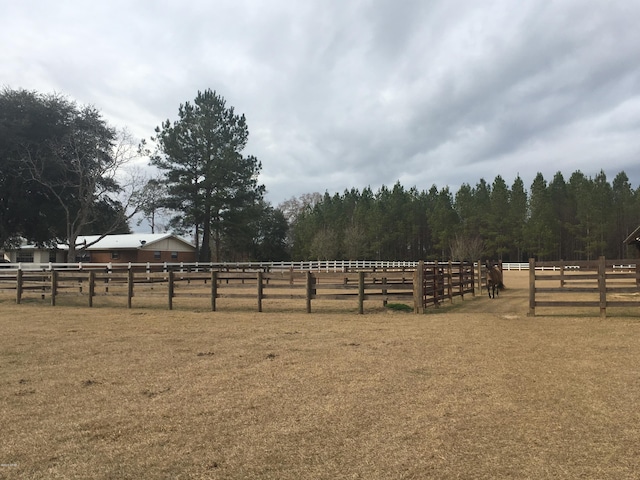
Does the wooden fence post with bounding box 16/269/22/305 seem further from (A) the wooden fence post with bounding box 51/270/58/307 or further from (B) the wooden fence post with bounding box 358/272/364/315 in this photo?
(B) the wooden fence post with bounding box 358/272/364/315

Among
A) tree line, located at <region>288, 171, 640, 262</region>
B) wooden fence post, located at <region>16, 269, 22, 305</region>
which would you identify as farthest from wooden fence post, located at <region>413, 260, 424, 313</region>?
tree line, located at <region>288, 171, 640, 262</region>

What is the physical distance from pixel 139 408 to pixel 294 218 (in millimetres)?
81508

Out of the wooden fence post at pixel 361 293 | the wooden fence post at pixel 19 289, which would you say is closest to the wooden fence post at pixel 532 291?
the wooden fence post at pixel 361 293

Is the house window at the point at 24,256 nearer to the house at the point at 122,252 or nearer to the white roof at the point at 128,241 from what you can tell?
the house at the point at 122,252

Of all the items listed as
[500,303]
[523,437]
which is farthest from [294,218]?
[523,437]

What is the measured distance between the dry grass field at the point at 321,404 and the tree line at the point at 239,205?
26028 mm

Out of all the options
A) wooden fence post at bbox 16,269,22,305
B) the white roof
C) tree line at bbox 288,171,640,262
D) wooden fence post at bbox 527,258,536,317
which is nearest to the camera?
wooden fence post at bbox 527,258,536,317

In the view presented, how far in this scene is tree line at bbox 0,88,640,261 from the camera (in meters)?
31.6

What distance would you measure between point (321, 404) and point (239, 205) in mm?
40235

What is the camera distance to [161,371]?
20.9ft

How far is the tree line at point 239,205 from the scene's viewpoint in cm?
3158

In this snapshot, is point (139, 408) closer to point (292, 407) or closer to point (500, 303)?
point (292, 407)

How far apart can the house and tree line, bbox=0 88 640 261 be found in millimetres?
1776

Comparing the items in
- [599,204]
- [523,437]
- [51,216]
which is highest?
[599,204]
